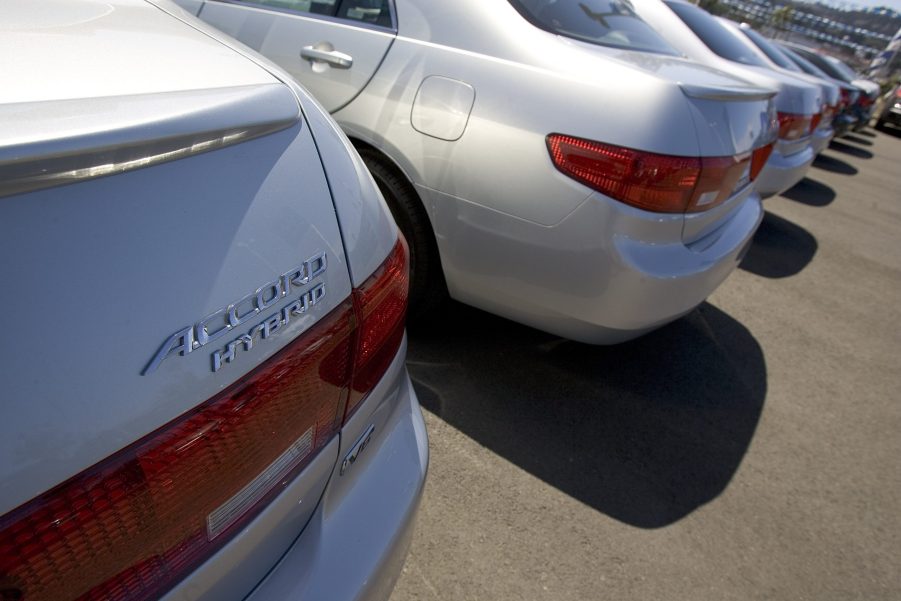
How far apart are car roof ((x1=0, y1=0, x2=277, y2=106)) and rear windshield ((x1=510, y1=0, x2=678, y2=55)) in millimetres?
1493

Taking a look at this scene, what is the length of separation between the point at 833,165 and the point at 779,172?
6867mm

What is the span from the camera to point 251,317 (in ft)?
2.57

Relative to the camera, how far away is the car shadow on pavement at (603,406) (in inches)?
89.7

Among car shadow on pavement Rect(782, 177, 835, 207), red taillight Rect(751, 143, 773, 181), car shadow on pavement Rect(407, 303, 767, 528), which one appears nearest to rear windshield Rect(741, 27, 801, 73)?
car shadow on pavement Rect(782, 177, 835, 207)

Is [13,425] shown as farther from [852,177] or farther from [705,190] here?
[852,177]

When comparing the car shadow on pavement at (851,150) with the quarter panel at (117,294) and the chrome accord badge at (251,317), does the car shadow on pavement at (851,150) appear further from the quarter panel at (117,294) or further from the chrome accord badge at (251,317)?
the quarter panel at (117,294)

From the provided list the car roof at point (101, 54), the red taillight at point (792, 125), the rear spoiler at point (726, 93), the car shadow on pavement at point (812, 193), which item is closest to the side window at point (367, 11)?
the rear spoiler at point (726, 93)

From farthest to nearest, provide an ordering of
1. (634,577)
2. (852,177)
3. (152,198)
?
(852,177) → (634,577) → (152,198)

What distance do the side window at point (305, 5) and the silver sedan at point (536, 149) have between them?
0.05 feet

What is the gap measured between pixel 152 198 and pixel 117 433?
10.7 inches

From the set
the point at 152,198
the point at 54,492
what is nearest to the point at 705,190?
the point at 152,198

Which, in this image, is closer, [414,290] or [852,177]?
[414,290]

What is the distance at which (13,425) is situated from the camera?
563 mm

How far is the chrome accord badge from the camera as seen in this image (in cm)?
69
